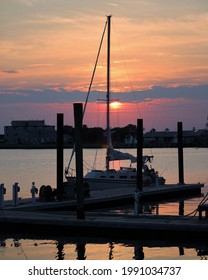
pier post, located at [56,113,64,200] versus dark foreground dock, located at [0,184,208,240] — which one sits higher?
pier post, located at [56,113,64,200]

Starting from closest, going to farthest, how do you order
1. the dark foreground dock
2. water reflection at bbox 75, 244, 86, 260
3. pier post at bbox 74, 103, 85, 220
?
1. water reflection at bbox 75, 244, 86, 260
2. the dark foreground dock
3. pier post at bbox 74, 103, 85, 220

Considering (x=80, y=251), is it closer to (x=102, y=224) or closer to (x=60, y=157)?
(x=102, y=224)

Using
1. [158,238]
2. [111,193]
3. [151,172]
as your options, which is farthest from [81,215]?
[151,172]

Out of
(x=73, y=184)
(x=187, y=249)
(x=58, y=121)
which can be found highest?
(x=58, y=121)

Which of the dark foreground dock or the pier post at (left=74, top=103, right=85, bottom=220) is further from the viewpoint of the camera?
the pier post at (left=74, top=103, right=85, bottom=220)

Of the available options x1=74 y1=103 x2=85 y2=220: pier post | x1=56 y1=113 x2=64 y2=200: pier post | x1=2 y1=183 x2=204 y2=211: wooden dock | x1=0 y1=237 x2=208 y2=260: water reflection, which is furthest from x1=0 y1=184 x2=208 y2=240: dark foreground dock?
x1=56 y1=113 x2=64 y2=200: pier post

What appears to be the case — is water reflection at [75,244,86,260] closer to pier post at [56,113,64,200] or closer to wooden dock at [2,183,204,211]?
wooden dock at [2,183,204,211]

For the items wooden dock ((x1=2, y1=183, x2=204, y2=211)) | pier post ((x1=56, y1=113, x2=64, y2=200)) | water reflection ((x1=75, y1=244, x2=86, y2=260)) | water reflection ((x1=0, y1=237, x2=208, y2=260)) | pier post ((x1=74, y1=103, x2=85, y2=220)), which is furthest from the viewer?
pier post ((x1=56, y1=113, x2=64, y2=200))

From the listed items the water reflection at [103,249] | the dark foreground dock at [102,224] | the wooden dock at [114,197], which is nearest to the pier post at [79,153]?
the dark foreground dock at [102,224]

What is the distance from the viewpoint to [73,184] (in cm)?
3234
